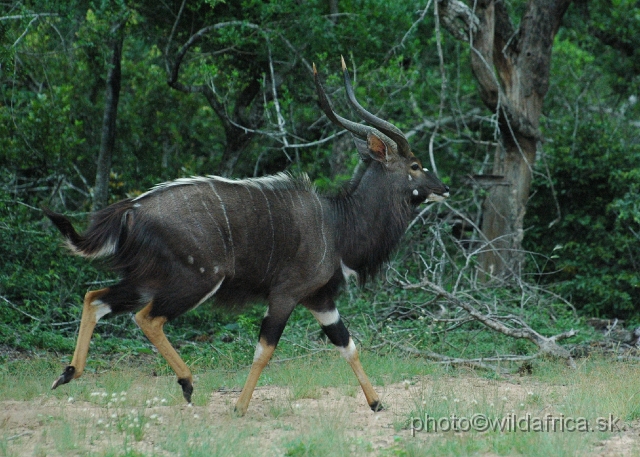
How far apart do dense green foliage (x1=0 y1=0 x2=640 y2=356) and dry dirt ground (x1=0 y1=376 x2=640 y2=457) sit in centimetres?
195

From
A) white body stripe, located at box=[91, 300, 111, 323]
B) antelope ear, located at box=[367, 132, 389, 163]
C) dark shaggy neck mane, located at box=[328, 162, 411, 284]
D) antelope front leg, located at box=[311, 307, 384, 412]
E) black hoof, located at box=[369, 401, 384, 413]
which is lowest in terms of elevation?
black hoof, located at box=[369, 401, 384, 413]

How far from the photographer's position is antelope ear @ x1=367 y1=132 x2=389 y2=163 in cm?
628

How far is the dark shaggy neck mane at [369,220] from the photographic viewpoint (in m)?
6.12

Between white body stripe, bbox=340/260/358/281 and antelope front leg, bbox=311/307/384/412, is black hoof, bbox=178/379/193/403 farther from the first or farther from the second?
white body stripe, bbox=340/260/358/281

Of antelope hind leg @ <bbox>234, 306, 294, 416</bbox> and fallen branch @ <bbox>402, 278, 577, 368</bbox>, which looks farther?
fallen branch @ <bbox>402, 278, 577, 368</bbox>

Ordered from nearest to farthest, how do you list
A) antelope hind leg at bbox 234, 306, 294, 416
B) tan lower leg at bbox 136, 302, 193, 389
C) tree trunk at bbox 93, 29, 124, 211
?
tan lower leg at bbox 136, 302, 193, 389 → antelope hind leg at bbox 234, 306, 294, 416 → tree trunk at bbox 93, 29, 124, 211

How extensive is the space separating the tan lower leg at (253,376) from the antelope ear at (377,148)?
170cm

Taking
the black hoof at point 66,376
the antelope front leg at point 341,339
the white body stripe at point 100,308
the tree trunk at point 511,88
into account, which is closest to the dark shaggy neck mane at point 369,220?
the antelope front leg at point 341,339

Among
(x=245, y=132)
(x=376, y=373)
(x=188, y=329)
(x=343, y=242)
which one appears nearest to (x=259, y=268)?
(x=343, y=242)

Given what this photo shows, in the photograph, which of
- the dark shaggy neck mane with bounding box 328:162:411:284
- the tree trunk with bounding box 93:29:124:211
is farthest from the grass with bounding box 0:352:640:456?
the tree trunk with bounding box 93:29:124:211

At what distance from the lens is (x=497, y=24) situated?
412 inches

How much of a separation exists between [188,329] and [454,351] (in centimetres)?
289

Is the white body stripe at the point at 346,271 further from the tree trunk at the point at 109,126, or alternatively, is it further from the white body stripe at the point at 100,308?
the tree trunk at the point at 109,126

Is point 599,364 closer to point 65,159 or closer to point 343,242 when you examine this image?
point 343,242
